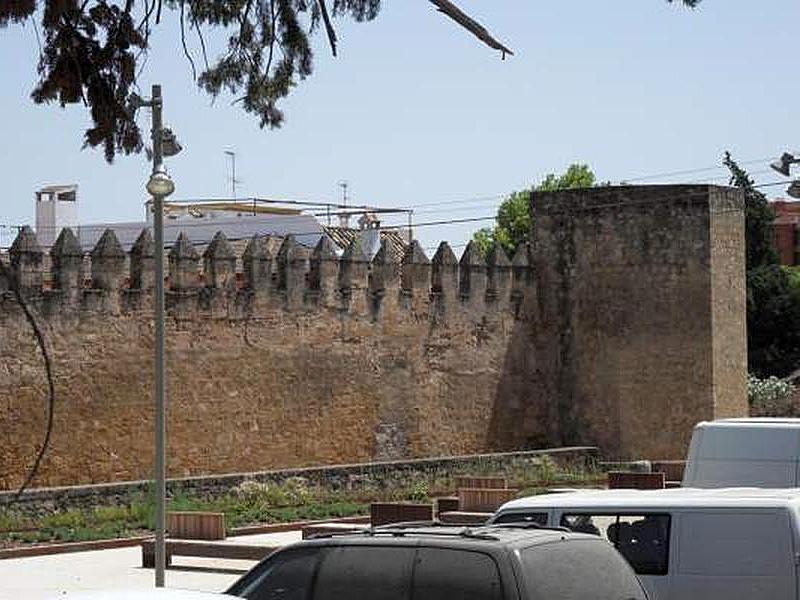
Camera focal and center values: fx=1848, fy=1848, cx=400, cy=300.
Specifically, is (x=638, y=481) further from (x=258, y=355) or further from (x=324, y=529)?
(x=258, y=355)

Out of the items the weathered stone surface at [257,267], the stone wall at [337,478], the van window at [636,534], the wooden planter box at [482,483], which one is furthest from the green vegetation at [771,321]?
the van window at [636,534]

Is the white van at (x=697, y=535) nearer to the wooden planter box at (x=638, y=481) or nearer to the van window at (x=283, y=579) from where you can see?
the van window at (x=283, y=579)

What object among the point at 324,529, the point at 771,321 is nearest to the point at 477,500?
the point at 324,529

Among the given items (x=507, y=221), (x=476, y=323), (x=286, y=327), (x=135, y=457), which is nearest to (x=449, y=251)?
(x=476, y=323)

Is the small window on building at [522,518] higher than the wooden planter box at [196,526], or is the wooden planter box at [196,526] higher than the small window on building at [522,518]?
the small window on building at [522,518]

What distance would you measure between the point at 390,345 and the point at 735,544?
19629 mm

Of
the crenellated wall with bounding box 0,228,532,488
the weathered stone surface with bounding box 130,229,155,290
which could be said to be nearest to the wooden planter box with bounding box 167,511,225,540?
the crenellated wall with bounding box 0,228,532,488

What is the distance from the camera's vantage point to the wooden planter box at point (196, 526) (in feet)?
60.8

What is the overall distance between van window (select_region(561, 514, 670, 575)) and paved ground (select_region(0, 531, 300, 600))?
5.01 meters

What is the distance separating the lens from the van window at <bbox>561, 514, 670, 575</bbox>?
9.66 metres

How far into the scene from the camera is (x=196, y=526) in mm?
18750

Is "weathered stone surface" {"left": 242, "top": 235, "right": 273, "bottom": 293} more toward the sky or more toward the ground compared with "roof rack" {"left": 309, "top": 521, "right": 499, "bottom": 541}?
more toward the sky

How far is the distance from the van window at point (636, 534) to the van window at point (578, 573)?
199cm

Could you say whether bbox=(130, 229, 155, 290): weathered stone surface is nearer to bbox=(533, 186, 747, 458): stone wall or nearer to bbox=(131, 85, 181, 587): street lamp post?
bbox=(533, 186, 747, 458): stone wall
